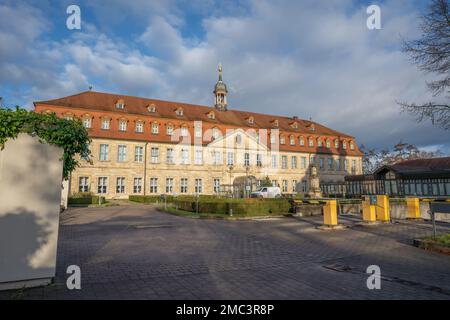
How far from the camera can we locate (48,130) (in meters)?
5.27

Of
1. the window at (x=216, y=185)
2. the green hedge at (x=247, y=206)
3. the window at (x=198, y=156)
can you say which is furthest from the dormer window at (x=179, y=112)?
the green hedge at (x=247, y=206)

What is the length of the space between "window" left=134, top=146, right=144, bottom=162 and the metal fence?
87.8 feet

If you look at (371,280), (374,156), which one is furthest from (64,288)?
(374,156)

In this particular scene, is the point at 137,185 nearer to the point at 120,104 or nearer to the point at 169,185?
the point at 169,185

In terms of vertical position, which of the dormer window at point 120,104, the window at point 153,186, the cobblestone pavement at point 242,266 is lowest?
the cobblestone pavement at point 242,266

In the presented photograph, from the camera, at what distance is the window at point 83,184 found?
1363 inches

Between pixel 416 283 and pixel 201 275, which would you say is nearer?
pixel 416 283

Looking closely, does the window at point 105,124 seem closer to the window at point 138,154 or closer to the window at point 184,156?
the window at point 138,154

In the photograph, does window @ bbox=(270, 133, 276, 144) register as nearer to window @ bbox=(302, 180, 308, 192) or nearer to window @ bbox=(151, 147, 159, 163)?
window @ bbox=(302, 180, 308, 192)

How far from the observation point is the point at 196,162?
41.5m

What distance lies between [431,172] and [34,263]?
28.8 meters

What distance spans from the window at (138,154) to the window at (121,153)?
129 cm

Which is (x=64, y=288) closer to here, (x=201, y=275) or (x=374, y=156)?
(x=201, y=275)

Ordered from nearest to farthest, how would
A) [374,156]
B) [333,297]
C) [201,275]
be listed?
1. [333,297]
2. [201,275]
3. [374,156]
